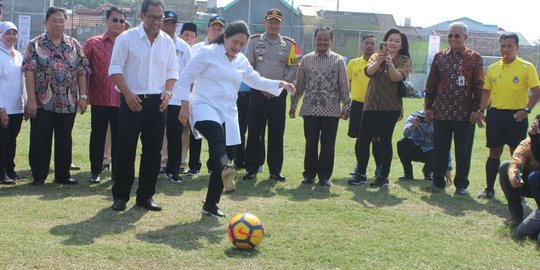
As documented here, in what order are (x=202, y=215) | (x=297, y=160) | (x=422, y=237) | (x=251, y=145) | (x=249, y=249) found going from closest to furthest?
(x=249, y=249) < (x=422, y=237) < (x=202, y=215) < (x=251, y=145) < (x=297, y=160)

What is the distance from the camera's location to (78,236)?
6281mm

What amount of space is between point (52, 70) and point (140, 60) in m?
1.96

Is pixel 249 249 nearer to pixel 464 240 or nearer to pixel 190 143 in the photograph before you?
pixel 464 240

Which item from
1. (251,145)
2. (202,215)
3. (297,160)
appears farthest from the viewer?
(297,160)

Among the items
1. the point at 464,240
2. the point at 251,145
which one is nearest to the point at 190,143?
the point at 251,145

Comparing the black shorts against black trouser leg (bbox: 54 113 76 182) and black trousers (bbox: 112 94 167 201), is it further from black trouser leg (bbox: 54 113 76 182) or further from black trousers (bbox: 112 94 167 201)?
black trouser leg (bbox: 54 113 76 182)

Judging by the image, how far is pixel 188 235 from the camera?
6477 millimetres

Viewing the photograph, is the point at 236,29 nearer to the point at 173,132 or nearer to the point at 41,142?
the point at 173,132

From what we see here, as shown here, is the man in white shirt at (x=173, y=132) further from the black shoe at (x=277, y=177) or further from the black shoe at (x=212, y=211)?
the black shoe at (x=212, y=211)

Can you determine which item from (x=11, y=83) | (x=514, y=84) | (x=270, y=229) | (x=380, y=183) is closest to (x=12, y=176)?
(x=11, y=83)

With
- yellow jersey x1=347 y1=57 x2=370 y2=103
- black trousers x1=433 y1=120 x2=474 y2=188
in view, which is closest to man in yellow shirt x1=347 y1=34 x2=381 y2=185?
yellow jersey x1=347 y1=57 x2=370 y2=103

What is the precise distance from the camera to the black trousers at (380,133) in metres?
9.50

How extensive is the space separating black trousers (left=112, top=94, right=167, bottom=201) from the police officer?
246 centimetres

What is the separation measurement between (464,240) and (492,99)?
2.98m
